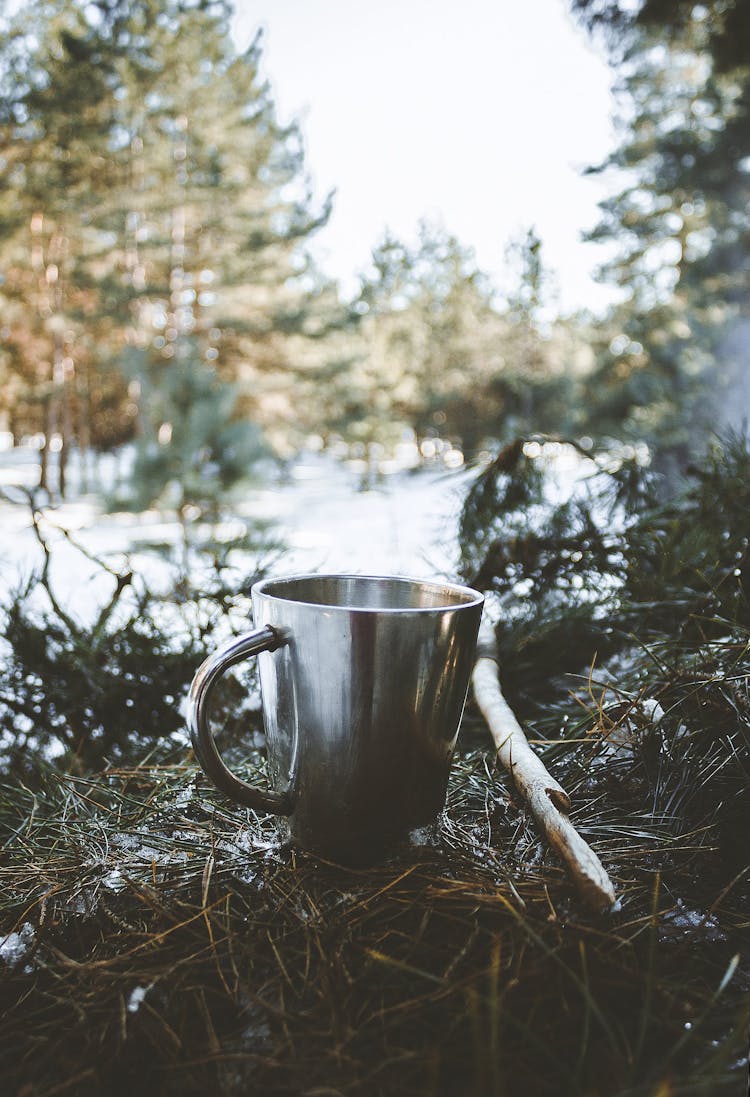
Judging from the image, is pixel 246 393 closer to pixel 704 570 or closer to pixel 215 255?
pixel 215 255

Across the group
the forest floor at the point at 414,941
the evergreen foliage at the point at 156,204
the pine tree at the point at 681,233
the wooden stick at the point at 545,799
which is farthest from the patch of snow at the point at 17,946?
the evergreen foliage at the point at 156,204

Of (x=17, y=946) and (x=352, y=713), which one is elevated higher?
(x=352, y=713)

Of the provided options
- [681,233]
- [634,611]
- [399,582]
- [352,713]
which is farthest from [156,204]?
[352,713]

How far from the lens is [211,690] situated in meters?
0.37

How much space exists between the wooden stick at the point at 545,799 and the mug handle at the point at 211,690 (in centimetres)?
16

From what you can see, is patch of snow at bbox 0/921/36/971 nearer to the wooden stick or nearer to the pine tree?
the wooden stick

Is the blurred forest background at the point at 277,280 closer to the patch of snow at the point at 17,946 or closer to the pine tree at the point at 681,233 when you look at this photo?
the pine tree at the point at 681,233

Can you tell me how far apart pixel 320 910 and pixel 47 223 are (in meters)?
9.18

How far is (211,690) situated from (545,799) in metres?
0.20

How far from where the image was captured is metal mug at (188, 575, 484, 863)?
1.18 ft

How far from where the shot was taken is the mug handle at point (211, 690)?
1.22 ft

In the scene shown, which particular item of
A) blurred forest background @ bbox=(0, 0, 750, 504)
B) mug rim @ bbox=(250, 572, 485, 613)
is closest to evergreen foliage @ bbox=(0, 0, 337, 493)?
blurred forest background @ bbox=(0, 0, 750, 504)

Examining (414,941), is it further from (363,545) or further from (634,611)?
(363,545)

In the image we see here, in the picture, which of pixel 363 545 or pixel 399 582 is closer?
pixel 399 582
